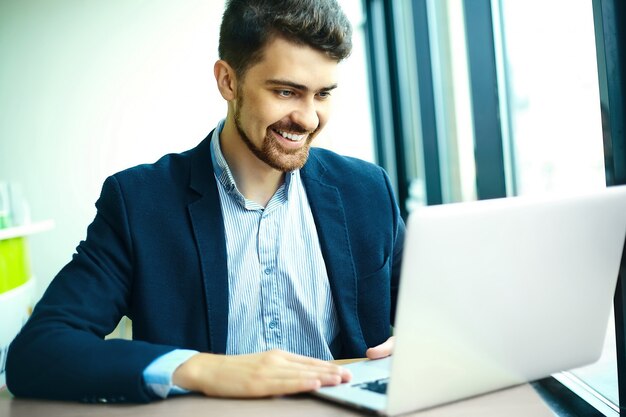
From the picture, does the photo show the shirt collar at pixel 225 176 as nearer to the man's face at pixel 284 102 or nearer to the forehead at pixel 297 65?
the man's face at pixel 284 102

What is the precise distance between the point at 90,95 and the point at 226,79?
3.76m

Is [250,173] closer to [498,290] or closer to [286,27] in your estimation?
[286,27]

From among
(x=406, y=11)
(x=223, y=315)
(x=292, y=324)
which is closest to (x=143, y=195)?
(x=223, y=315)

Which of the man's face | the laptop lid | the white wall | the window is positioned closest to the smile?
the man's face

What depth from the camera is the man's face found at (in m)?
1.43

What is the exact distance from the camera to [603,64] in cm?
125

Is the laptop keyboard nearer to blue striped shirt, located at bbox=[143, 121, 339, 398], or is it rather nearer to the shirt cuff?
the shirt cuff

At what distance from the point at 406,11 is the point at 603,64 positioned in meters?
2.66

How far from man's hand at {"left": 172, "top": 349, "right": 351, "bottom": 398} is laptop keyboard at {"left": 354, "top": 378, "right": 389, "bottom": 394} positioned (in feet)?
0.11

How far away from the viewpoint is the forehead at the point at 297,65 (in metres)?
1.42

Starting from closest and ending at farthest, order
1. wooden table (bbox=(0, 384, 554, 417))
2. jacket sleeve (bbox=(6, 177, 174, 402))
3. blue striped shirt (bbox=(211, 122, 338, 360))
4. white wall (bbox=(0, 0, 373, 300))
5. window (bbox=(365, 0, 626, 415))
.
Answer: wooden table (bbox=(0, 384, 554, 417)), jacket sleeve (bbox=(6, 177, 174, 402)), window (bbox=(365, 0, 626, 415)), blue striped shirt (bbox=(211, 122, 338, 360)), white wall (bbox=(0, 0, 373, 300))

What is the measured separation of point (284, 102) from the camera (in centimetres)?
147

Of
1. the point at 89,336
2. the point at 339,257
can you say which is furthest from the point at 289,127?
the point at 89,336

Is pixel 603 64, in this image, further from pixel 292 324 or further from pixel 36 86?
pixel 36 86
